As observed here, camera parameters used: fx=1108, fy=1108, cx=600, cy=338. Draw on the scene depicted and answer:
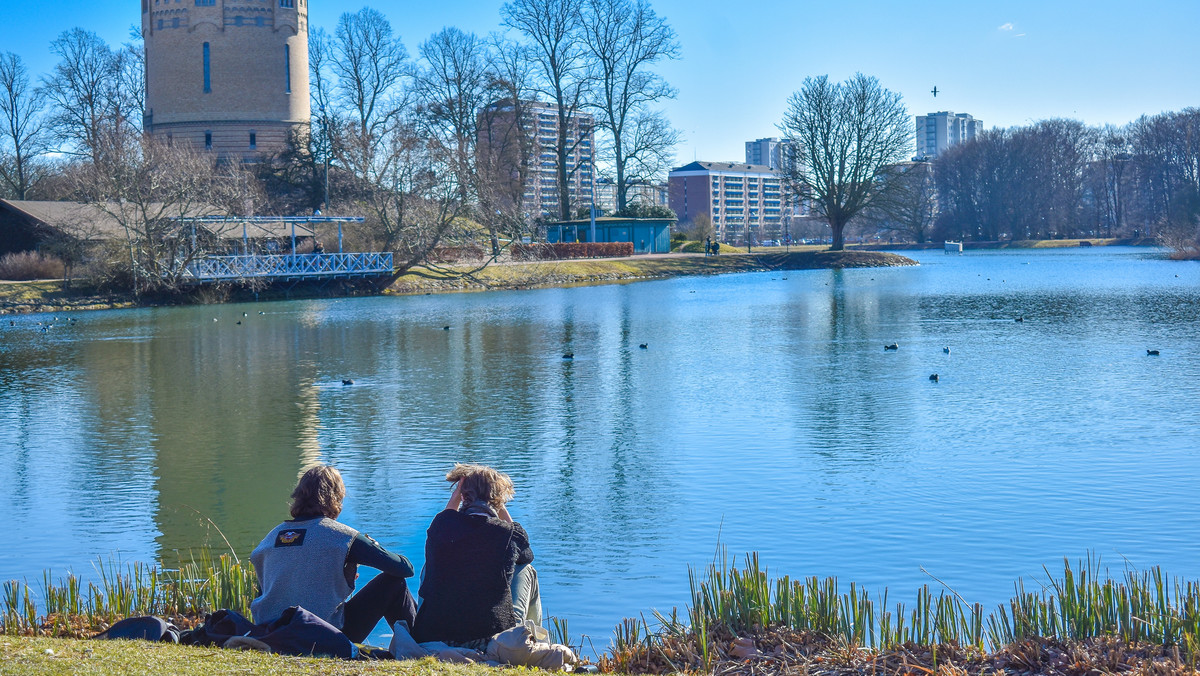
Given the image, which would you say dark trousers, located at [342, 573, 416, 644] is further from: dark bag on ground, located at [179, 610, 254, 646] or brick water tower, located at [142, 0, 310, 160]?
brick water tower, located at [142, 0, 310, 160]

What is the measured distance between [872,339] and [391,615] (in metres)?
20.9

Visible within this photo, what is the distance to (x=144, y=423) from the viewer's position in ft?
53.0

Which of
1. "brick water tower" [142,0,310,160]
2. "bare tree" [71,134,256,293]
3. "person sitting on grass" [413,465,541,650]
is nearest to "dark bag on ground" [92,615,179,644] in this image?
"person sitting on grass" [413,465,541,650]

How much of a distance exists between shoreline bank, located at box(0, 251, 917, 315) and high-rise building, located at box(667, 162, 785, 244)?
2761 inches

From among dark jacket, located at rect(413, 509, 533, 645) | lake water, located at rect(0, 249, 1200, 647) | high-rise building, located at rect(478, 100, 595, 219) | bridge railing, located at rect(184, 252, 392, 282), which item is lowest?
lake water, located at rect(0, 249, 1200, 647)

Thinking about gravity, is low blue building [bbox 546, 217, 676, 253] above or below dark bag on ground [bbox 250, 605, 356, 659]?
above

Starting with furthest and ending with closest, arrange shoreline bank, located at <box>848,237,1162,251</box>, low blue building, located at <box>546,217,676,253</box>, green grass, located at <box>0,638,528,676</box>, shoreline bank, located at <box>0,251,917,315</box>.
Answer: shoreline bank, located at <box>848,237,1162,251</box> < low blue building, located at <box>546,217,676,253</box> < shoreline bank, located at <box>0,251,917,315</box> < green grass, located at <box>0,638,528,676</box>

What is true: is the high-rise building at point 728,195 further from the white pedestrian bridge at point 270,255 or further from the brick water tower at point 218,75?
the white pedestrian bridge at point 270,255

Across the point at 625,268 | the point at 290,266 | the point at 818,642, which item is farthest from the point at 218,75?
the point at 818,642

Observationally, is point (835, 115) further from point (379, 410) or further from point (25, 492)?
point (25, 492)

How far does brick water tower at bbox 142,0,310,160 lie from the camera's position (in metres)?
67.2

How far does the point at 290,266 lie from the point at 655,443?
128 feet

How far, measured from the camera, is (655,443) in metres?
13.9

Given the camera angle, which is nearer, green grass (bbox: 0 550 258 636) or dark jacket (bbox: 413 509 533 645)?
dark jacket (bbox: 413 509 533 645)
